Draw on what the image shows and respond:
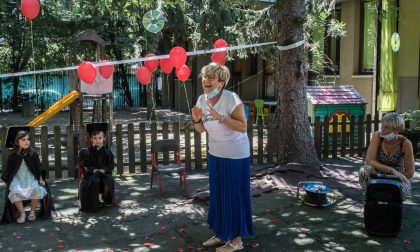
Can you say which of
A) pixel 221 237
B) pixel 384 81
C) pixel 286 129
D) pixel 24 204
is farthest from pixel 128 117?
pixel 221 237

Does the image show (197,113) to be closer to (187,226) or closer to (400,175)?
(187,226)

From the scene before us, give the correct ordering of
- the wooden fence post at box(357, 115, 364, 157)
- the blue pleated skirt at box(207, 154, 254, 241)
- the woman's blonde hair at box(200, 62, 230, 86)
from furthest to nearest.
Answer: the wooden fence post at box(357, 115, 364, 157) → the blue pleated skirt at box(207, 154, 254, 241) → the woman's blonde hair at box(200, 62, 230, 86)

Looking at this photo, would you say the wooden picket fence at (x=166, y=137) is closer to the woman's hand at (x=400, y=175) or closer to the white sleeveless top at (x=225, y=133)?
the white sleeveless top at (x=225, y=133)

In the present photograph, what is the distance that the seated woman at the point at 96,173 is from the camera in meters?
5.91

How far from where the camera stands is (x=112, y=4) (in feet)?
32.5

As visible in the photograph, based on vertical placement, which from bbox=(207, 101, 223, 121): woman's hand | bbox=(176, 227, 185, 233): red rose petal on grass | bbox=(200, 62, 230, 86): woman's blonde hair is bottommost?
bbox=(176, 227, 185, 233): red rose petal on grass

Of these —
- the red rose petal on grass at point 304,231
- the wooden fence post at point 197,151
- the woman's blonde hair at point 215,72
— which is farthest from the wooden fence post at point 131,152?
the woman's blonde hair at point 215,72

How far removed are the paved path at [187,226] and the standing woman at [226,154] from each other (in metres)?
0.30

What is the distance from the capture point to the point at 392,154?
529cm

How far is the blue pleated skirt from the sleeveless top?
6.02 feet

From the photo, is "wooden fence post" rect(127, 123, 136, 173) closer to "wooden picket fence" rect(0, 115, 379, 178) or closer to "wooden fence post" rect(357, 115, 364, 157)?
"wooden picket fence" rect(0, 115, 379, 178)

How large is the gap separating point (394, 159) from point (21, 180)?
4.36 m

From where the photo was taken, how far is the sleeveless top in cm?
526

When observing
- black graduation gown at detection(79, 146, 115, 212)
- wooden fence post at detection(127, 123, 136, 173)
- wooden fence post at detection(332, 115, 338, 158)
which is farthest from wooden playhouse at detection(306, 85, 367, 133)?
black graduation gown at detection(79, 146, 115, 212)
